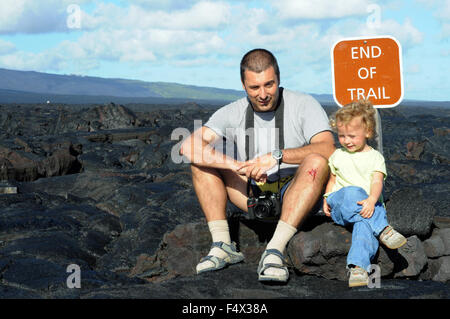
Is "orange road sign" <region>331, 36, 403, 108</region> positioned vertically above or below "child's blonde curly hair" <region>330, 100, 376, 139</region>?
above

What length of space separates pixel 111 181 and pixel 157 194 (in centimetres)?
174

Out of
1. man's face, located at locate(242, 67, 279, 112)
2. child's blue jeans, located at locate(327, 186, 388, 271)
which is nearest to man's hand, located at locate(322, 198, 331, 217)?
child's blue jeans, located at locate(327, 186, 388, 271)

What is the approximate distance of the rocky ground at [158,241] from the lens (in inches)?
173

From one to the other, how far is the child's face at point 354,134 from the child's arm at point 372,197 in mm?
253

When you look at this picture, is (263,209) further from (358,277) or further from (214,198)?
(358,277)

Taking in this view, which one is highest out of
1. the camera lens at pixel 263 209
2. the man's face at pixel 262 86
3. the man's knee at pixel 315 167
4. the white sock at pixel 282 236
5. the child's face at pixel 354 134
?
the man's face at pixel 262 86

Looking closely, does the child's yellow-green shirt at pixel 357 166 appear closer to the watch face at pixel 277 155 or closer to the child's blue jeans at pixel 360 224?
the child's blue jeans at pixel 360 224

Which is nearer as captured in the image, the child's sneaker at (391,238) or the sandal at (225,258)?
the child's sneaker at (391,238)

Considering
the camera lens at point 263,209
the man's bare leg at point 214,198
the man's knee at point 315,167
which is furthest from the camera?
the man's bare leg at point 214,198

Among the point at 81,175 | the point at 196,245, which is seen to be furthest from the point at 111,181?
the point at 196,245

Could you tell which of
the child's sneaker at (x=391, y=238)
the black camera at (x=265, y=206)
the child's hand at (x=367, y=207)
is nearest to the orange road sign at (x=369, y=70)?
the black camera at (x=265, y=206)

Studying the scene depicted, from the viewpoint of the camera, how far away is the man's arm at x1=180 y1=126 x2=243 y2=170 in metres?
4.94

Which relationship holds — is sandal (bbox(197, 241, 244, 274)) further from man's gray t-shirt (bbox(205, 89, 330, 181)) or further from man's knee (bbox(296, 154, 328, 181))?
man's knee (bbox(296, 154, 328, 181))
